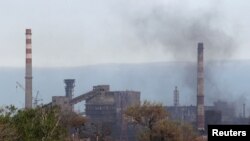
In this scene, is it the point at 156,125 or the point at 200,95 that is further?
the point at 200,95

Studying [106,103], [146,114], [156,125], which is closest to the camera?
[156,125]

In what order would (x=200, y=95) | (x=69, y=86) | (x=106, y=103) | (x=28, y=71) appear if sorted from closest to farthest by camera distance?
1. (x=28, y=71)
2. (x=200, y=95)
3. (x=106, y=103)
4. (x=69, y=86)

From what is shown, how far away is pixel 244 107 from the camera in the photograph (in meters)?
138

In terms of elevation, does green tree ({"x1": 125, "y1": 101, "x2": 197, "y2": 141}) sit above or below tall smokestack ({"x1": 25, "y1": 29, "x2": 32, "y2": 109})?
below

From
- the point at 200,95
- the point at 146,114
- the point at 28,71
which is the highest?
the point at 28,71

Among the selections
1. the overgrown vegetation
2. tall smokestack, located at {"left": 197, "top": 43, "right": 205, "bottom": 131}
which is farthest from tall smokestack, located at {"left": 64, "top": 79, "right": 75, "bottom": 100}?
the overgrown vegetation

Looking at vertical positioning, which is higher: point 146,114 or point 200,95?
point 200,95

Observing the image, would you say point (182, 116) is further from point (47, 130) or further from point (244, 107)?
point (47, 130)

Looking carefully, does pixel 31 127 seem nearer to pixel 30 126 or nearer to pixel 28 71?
pixel 30 126

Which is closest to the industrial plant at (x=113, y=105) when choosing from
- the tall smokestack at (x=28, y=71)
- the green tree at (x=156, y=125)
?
the tall smokestack at (x=28, y=71)

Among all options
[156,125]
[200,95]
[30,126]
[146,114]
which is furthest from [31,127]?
[200,95]

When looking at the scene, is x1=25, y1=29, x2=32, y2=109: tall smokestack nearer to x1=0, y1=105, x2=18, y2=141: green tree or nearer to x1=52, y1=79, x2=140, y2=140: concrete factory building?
x1=52, y1=79, x2=140, y2=140: concrete factory building

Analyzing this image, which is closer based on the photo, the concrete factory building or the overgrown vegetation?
the overgrown vegetation

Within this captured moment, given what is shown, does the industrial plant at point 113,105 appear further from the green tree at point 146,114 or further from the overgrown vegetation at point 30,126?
the overgrown vegetation at point 30,126
